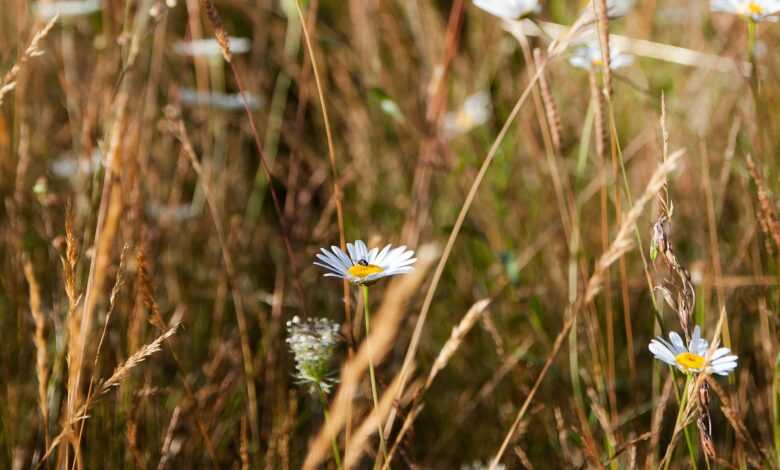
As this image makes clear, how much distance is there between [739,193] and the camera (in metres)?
1.51

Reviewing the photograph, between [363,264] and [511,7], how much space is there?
51cm

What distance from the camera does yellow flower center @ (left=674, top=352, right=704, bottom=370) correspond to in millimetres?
683

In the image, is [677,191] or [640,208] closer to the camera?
[640,208]

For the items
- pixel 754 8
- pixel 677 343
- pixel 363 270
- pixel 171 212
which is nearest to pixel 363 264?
pixel 363 270

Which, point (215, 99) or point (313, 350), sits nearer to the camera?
point (313, 350)

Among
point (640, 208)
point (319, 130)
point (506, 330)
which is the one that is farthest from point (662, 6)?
point (640, 208)

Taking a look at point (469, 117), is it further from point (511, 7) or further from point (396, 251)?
point (396, 251)

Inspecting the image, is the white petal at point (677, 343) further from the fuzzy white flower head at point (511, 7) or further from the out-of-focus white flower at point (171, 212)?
the out-of-focus white flower at point (171, 212)

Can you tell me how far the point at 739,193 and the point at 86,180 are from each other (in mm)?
1136

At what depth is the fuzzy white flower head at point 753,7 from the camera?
948mm

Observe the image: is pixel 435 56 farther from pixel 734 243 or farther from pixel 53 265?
pixel 53 265

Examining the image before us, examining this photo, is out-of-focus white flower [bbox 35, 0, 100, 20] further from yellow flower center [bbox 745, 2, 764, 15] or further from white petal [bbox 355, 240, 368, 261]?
yellow flower center [bbox 745, 2, 764, 15]

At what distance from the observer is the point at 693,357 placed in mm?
712

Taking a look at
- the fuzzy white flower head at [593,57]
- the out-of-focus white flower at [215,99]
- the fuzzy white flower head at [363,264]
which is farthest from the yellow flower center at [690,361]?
the out-of-focus white flower at [215,99]
